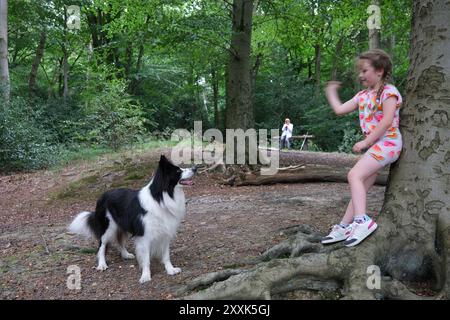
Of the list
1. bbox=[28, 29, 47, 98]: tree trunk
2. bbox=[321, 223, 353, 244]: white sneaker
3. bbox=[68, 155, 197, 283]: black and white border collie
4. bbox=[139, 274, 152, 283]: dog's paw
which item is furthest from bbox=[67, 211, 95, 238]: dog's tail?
bbox=[28, 29, 47, 98]: tree trunk

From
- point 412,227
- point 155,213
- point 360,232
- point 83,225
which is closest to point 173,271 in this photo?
point 155,213

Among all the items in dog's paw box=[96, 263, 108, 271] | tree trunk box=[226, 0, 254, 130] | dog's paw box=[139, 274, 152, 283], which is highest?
tree trunk box=[226, 0, 254, 130]

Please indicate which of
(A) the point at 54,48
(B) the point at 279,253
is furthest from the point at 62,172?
(A) the point at 54,48

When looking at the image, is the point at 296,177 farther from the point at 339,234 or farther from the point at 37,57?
the point at 37,57

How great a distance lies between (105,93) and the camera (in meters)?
15.3

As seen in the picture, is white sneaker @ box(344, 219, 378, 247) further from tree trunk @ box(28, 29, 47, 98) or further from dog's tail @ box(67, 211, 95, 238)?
tree trunk @ box(28, 29, 47, 98)

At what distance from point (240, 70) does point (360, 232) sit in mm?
7424

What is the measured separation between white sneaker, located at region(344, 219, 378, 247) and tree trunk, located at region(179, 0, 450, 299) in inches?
2.2

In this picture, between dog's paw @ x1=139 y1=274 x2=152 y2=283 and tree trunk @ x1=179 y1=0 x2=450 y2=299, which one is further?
dog's paw @ x1=139 y1=274 x2=152 y2=283

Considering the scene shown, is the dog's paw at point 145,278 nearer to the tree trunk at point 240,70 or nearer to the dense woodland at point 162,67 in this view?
the dense woodland at point 162,67

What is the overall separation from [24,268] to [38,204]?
5145 millimetres

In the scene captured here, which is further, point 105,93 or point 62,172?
point 105,93

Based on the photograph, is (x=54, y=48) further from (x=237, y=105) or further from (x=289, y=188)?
(x=289, y=188)

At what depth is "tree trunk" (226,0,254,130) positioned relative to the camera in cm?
1053
